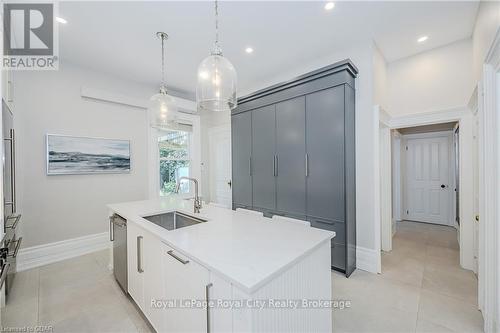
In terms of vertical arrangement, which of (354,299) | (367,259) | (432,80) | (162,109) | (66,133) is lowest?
(354,299)

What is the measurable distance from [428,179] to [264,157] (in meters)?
4.26

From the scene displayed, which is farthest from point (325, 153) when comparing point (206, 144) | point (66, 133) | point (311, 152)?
point (66, 133)

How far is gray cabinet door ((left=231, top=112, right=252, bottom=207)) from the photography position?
11.8 feet

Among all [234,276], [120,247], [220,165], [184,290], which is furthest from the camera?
[220,165]

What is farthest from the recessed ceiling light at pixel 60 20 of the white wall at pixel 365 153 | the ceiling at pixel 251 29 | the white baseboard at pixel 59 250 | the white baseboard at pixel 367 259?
the white baseboard at pixel 367 259

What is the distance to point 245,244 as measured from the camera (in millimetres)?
1312

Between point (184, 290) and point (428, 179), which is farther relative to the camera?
point (428, 179)

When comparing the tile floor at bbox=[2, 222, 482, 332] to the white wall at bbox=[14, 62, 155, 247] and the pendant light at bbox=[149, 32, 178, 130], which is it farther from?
the pendant light at bbox=[149, 32, 178, 130]

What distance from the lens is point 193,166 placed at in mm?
4758

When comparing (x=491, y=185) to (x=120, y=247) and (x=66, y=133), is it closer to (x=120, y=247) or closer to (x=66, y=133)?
(x=120, y=247)

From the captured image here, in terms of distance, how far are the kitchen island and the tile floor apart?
0.47 m

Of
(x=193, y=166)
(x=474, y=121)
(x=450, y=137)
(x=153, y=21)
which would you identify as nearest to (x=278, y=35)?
(x=153, y=21)

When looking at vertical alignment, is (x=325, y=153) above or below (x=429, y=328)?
above

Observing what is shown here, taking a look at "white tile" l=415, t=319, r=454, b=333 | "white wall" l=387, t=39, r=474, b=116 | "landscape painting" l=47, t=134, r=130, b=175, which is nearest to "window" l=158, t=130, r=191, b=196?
"landscape painting" l=47, t=134, r=130, b=175
